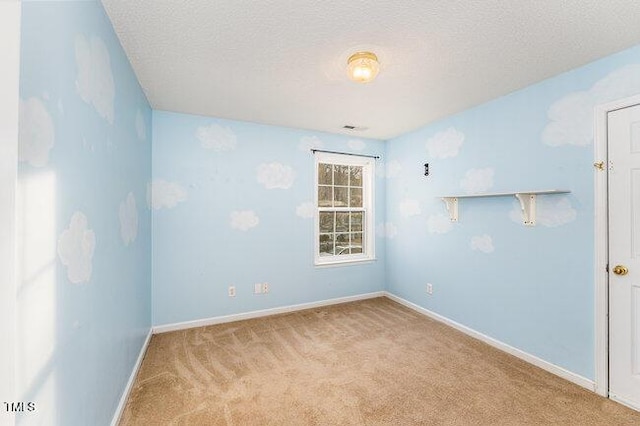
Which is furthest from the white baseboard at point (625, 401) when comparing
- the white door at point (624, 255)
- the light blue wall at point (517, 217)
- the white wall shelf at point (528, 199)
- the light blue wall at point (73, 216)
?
the light blue wall at point (73, 216)

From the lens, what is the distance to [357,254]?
429cm

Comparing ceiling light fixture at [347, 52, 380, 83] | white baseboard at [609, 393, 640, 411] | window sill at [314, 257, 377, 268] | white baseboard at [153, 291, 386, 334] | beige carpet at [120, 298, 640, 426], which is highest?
ceiling light fixture at [347, 52, 380, 83]

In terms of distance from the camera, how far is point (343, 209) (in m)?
4.17

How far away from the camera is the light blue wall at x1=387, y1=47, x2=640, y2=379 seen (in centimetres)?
213

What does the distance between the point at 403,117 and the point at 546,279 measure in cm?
217

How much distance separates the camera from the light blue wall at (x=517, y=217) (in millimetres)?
2129

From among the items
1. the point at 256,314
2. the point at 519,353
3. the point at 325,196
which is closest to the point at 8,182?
the point at 256,314

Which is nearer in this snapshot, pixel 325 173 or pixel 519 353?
pixel 519 353

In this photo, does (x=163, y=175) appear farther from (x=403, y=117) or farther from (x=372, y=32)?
(x=403, y=117)

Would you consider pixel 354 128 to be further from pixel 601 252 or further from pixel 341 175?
pixel 601 252

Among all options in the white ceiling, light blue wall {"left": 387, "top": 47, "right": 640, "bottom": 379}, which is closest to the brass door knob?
light blue wall {"left": 387, "top": 47, "right": 640, "bottom": 379}

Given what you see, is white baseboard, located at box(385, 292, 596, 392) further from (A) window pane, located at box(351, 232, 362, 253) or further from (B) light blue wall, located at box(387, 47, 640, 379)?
(A) window pane, located at box(351, 232, 362, 253)

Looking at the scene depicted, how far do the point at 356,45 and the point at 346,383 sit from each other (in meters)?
2.51

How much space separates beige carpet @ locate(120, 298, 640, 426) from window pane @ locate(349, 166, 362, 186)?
2146 mm
